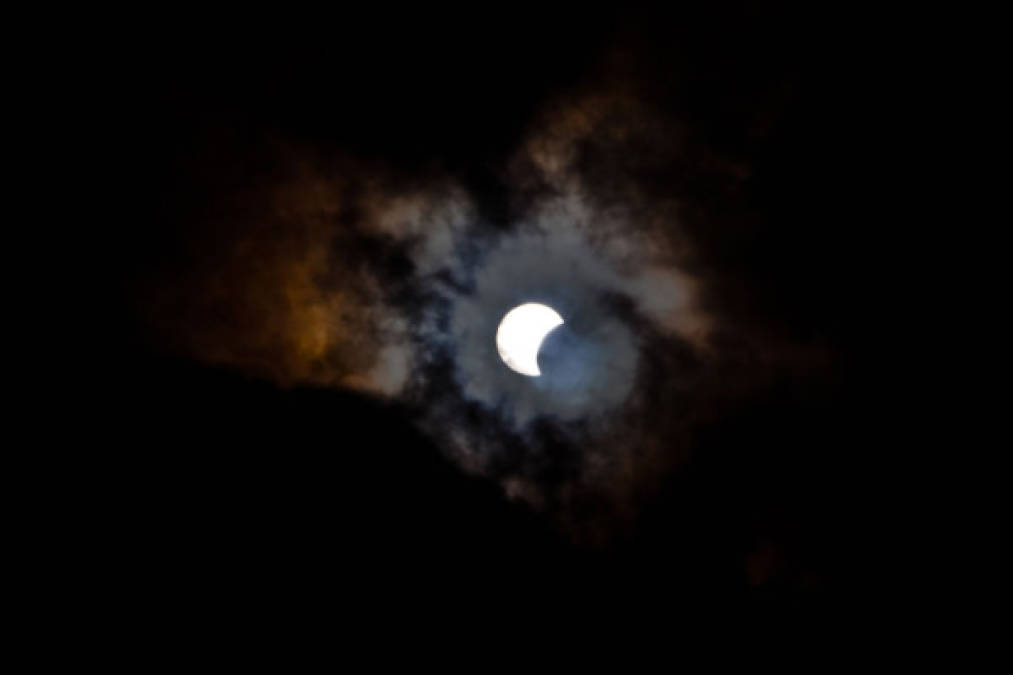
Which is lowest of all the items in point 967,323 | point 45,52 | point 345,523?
point 345,523

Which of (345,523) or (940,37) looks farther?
(345,523)

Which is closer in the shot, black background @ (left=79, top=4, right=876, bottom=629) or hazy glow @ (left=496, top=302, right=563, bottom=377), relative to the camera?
black background @ (left=79, top=4, right=876, bottom=629)

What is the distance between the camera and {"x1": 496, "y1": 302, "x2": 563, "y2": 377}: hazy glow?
469 cm

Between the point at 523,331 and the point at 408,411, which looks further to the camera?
the point at 408,411

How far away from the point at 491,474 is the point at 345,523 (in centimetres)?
143

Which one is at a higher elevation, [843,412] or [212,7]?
[212,7]

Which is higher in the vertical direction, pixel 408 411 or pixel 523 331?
pixel 523 331

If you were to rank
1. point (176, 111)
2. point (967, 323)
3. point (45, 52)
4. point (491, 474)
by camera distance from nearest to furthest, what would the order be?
point (45, 52) → point (176, 111) → point (967, 323) → point (491, 474)

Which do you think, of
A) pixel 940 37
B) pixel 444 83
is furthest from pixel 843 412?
pixel 444 83

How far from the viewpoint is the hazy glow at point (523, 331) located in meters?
4.69

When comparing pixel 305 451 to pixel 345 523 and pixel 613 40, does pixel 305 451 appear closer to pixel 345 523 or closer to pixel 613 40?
pixel 345 523

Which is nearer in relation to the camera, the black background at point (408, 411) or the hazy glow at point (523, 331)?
the black background at point (408, 411)

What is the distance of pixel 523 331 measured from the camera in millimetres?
4703

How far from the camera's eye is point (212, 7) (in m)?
3.67
